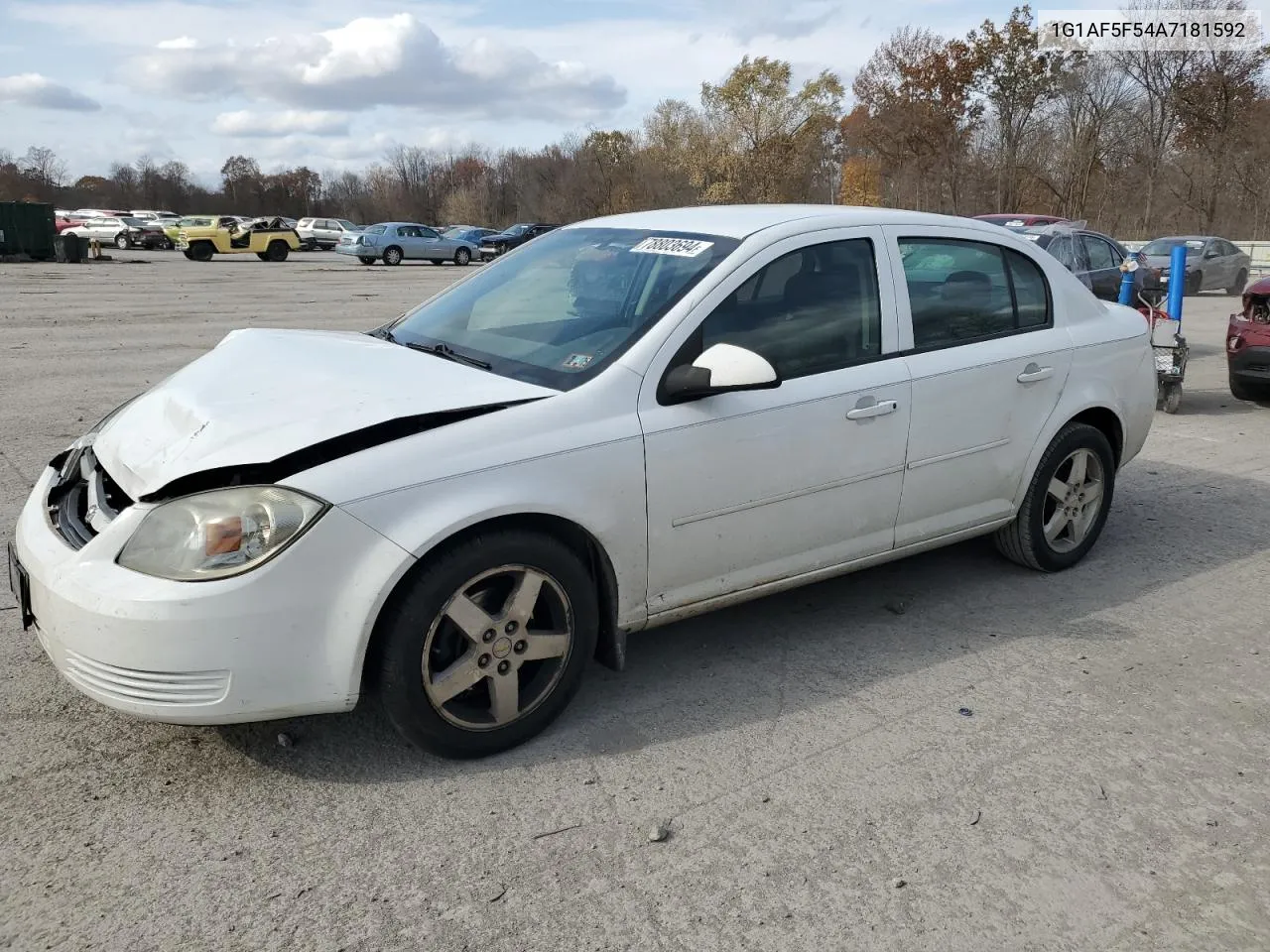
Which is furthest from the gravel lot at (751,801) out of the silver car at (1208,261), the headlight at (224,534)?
the silver car at (1208,261)

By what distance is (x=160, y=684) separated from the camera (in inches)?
110

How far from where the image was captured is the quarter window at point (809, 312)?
3.66 meters

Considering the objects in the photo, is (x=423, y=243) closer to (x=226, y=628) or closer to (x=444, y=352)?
(x=444, y=352)

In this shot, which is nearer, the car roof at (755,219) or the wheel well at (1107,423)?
the car roof at (755,219)

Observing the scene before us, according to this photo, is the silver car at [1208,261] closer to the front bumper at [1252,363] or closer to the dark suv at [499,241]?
the front bumper at [1252,363]

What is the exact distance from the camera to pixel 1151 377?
5141 mm

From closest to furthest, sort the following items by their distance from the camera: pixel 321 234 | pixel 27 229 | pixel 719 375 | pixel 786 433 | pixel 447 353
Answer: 1. pixel 719 375
2. pixel 786 433
3. pixel 447 353
4. pixel 27 229
5. pixel 321 234

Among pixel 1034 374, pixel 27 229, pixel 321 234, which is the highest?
pixel 321 234

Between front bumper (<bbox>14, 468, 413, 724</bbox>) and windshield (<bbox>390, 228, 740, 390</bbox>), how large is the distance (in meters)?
0.94

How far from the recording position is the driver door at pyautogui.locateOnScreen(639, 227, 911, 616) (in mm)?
3441

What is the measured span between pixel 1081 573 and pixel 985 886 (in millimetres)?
2685

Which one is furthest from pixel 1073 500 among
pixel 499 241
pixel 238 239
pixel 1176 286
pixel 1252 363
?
pixel 499 241

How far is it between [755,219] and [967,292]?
3.41ft

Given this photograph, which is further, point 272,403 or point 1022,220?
point 1022,220
